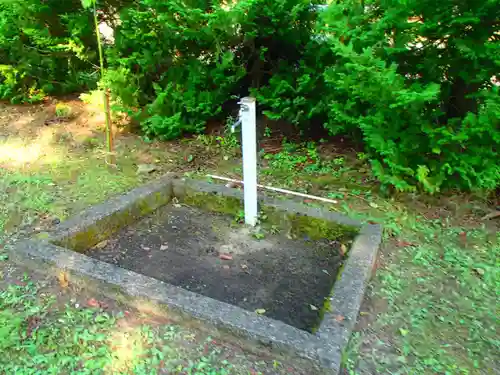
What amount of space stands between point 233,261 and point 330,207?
1006mm

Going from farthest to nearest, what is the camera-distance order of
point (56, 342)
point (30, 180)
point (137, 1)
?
point (137, 1), point (30, 180), point (56, 342)

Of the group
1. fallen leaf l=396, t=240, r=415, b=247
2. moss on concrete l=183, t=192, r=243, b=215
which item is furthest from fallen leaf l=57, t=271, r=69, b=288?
fallen leaf l=396, t=240, r=415, b=247

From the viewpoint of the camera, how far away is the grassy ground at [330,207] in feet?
6.79

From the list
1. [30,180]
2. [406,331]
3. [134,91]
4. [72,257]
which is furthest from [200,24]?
[406,331]

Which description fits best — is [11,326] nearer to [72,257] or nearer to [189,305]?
[72,257]

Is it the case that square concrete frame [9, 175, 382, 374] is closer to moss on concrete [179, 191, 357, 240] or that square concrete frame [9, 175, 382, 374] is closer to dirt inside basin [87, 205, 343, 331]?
moss on concrete [179, 191, 357, 240]

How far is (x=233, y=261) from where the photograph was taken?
2.94 m

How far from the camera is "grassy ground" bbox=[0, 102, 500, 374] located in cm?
207

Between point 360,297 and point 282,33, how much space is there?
2.98 metres

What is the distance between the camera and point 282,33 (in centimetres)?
429

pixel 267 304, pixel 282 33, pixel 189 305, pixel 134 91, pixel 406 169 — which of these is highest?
pixel 282 33

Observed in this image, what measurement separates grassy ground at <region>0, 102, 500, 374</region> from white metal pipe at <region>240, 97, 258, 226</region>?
27.5 inches

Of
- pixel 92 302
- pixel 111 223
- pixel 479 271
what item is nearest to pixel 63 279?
pixel 92 302

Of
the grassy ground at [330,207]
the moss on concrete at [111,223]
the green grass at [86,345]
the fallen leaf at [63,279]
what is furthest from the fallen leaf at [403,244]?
the fallen leaf at [63,279]
